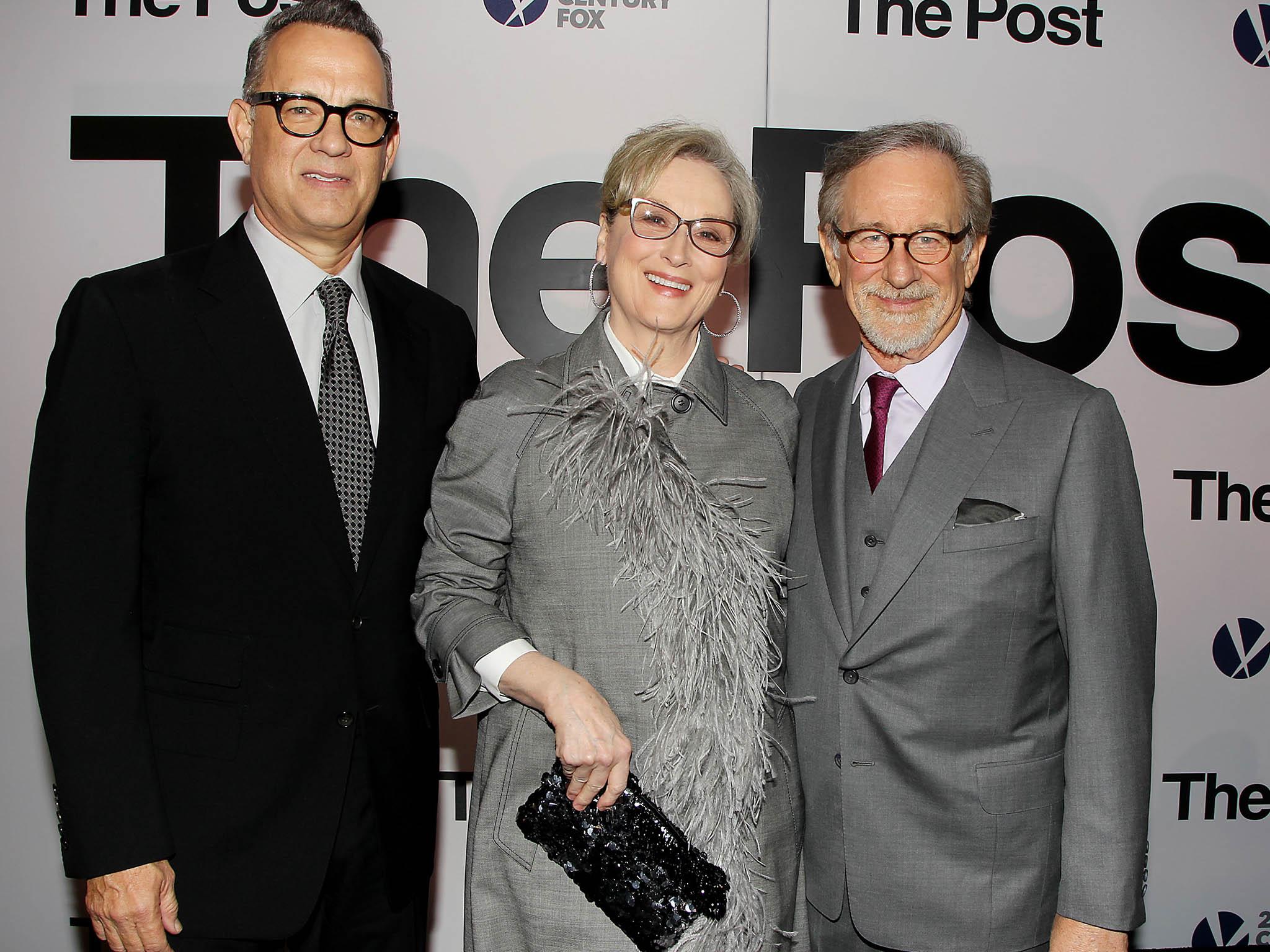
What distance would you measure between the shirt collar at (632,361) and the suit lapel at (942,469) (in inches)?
18.4

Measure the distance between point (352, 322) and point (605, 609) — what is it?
2.73 ft

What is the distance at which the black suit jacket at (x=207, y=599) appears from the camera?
1586 mm

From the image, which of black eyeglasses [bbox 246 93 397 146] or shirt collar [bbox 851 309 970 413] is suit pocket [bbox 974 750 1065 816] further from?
black eyeglasses [bbox 246 93 397 146]

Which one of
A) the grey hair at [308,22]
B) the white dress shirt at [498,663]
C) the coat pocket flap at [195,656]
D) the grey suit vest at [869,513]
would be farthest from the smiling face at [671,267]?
the coat pocket flap at [195,656]

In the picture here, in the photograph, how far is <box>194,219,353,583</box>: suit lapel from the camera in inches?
67.6

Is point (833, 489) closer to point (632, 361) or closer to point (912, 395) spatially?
point (912, 395)

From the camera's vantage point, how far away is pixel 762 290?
123 inches

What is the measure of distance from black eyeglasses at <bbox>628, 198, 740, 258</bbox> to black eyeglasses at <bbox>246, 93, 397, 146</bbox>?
22.7 inches

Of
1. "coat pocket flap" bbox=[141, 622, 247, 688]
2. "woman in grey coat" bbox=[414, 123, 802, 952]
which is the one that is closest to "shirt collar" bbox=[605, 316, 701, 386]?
"woman in grey coat" bbox=[414, 123, 802, 952]

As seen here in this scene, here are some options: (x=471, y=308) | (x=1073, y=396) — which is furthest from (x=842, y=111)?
(x=1073, y=396)

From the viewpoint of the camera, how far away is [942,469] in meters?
1.71

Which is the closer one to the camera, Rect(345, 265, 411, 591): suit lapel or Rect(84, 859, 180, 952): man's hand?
Rect(84, 859, 180, 952): man's hand

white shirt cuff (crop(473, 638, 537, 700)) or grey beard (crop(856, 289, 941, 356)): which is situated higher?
grey beard (crop(856, 289, 941, 356))

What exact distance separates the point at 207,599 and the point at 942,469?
136cm
